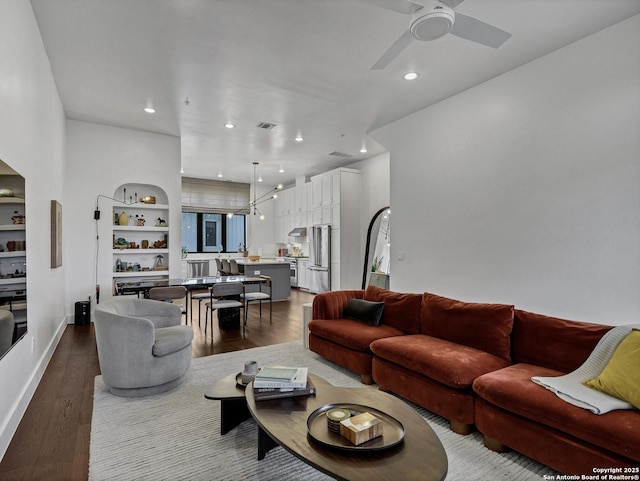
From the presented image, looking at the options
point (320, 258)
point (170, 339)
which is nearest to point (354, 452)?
point (170, 339)

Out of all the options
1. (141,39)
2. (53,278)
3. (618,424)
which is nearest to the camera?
(618,424)

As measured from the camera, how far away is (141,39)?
3.28 meters

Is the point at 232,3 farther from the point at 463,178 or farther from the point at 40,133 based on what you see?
the point at 463,178

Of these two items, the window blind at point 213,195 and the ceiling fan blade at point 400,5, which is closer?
the ceiling fan blade at point 400,5

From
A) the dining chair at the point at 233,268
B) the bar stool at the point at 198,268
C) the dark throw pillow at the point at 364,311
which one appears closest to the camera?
the dark throw pillow at the point at 364,311

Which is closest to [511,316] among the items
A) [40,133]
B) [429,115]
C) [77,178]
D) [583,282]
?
[583,282]

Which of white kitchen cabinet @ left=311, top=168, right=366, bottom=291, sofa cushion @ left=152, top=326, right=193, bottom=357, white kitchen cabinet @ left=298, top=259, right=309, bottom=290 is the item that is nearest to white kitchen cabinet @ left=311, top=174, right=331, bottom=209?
white kitchen cabinet @ left=311, top=168, right=366, bottom=291

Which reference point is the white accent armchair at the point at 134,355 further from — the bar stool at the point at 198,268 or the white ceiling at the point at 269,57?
the bar stool at the point at 198,268

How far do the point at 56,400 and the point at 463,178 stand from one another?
4.87m

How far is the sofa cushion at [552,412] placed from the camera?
172 cm

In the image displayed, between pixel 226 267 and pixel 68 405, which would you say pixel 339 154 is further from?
pixel 68 405

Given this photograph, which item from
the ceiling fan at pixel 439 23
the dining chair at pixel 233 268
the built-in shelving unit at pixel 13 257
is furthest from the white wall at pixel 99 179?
the ceiling fan at pixel 439 23

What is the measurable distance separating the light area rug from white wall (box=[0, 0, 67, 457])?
594mm

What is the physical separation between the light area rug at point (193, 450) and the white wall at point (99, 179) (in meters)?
3.24
